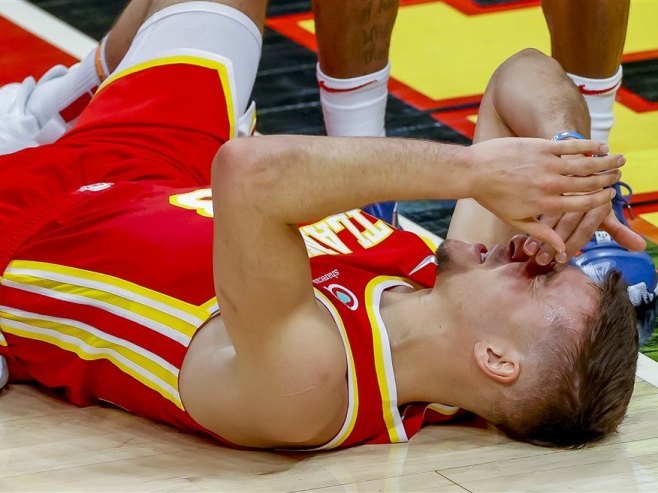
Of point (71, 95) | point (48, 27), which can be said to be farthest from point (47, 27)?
point (71, 95)

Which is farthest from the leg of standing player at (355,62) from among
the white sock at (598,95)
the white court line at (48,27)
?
the white court line at (48,27)

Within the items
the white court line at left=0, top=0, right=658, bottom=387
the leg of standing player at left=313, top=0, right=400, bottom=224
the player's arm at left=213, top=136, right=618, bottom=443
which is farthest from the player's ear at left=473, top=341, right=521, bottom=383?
the white court line at left=0, top=0, right=658, bottom=387

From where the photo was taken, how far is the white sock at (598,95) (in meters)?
2.87

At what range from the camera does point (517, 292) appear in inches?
80.7

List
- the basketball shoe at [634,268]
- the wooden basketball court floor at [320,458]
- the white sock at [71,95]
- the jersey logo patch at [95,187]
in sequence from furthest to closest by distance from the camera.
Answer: the white sock at [71,95] → the basketball shoe at [634,268] → the jersey logo patch at [95,187] → the wooden basketball court floor at [320,458]

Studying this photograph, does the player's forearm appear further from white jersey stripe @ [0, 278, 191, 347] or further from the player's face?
white jersey stripe @ [0, 278, 191, 347]

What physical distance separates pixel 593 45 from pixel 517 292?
3.23 feet

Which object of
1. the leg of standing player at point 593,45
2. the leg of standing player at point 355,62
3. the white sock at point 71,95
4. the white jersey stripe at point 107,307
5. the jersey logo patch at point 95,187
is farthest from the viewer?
the white sock at point 71,95

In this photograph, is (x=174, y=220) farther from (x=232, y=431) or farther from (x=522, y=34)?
(x=522, y=34)

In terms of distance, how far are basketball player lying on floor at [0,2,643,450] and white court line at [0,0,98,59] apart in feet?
5.41

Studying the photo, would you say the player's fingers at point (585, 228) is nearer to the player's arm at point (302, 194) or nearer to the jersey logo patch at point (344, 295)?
the player's arm at point (302, 194)

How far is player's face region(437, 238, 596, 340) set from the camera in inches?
79.8

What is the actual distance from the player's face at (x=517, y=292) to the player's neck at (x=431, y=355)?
39mm

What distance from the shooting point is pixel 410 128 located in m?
3.64
